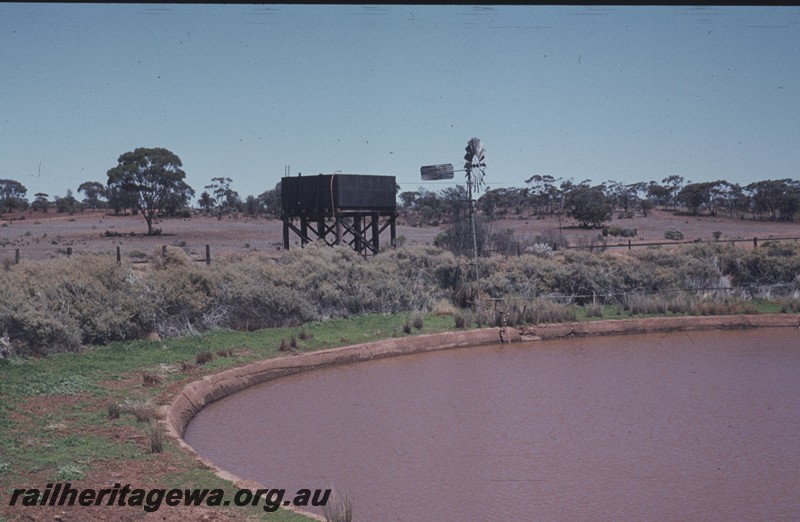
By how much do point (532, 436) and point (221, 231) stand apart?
4786cm

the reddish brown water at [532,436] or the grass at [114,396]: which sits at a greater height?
the grass at [114,396]

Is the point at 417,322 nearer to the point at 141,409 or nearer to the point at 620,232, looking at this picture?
the point at 141,409

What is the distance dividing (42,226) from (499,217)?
37374 millimetres

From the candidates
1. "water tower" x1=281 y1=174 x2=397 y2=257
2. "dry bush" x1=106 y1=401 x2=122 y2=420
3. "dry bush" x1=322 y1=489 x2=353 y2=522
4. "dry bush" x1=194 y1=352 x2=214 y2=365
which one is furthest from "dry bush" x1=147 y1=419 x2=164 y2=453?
"water tower" x1=281 y1=174 x2=397 y2=257

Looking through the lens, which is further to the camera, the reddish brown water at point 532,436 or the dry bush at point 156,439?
the dry bush at point 156,439

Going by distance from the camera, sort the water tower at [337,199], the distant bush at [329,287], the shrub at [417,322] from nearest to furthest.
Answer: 1. the distant bush at [329,287]
2. the shrub at [417,322]
3. the water tower at [337,199]

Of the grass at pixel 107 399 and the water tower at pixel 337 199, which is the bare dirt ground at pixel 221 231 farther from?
the grass at pixel 107 399

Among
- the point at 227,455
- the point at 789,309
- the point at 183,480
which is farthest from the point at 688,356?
the point at 183,480

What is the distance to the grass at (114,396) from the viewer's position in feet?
24.9

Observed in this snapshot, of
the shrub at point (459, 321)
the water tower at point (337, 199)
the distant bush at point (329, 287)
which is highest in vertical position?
the water tower at point (337, 199)

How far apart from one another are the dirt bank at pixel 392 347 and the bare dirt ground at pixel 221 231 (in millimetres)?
19223

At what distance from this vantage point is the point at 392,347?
16.5 m

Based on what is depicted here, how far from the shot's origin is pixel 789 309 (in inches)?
812

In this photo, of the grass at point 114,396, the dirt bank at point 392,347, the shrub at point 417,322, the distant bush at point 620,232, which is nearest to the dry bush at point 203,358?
the grass at point 114,396
